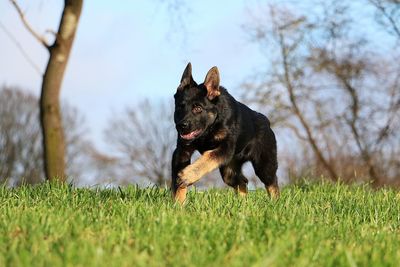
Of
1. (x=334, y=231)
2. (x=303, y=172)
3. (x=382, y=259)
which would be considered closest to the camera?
(x=382, y=259)

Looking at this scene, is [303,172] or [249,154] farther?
[303,172]

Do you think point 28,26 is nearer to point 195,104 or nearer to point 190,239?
point 195,104

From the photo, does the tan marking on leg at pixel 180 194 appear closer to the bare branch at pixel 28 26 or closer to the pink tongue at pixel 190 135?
the pink tongue at pixel 190 135

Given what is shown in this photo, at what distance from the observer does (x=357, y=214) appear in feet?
22.9

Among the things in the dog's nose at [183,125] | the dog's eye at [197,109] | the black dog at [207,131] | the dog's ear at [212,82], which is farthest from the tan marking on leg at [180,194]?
the dog's ear at [212,82]

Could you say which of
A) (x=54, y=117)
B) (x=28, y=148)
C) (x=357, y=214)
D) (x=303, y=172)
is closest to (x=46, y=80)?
(x=54, y=117)

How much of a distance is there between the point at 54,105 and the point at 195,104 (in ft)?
23.1

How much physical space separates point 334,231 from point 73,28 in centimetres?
1014

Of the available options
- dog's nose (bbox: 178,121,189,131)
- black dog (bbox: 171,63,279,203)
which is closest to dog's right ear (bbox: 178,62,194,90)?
black dog (bbox: 171,63,279,203)

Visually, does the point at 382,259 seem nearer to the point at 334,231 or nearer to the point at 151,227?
the point at 334,231

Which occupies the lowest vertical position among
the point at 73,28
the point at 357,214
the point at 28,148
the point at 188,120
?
the point at 28,148

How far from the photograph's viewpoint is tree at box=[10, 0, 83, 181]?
13.9 meters

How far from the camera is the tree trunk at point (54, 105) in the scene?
13938 millimetres

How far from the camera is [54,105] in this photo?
45.9 feet
